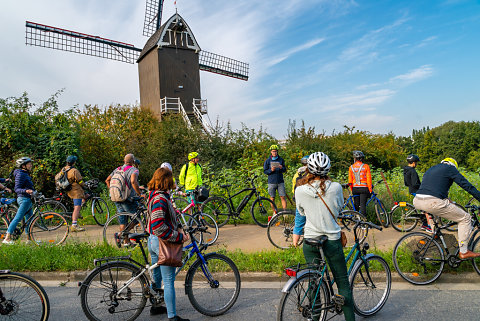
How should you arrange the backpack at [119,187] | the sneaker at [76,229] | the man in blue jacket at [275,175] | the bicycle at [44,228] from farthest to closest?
the man in blue jacket at [275,175] < the sneaker at [76,229] < the bicycle at [44,228] < the backpack at [119,187]

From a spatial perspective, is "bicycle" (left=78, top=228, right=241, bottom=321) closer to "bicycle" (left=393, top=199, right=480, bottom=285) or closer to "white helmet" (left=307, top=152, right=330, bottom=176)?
"white helmet" (left=307, top=152, right=330, bottom=176)

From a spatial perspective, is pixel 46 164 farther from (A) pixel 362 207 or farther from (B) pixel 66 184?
(A) pixel 362 207

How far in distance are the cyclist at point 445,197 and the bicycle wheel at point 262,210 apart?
3.91 m

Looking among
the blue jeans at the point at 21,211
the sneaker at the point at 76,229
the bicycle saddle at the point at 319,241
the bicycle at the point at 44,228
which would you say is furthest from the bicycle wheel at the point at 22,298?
the sneaker at the point at 76,229

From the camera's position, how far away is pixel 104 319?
12.1ft

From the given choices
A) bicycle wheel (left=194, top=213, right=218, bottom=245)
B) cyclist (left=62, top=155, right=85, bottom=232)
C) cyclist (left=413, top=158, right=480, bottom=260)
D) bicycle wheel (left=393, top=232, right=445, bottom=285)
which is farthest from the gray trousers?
cyclist (left=62, top=155, right=85, bottom=232)

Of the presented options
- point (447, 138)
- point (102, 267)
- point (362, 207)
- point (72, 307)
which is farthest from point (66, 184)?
point (447, 138)

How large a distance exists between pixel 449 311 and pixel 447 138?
75737 mm

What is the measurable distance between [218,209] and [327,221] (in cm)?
535

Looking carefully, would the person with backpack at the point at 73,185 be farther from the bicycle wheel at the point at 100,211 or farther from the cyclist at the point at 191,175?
the cyclist at the point at 191,175

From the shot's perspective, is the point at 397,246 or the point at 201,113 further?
the point at 201,113

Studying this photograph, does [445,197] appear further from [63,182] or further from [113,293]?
[63,182]

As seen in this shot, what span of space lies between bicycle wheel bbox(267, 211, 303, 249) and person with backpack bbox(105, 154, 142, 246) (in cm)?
291

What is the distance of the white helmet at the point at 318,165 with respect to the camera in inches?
131
